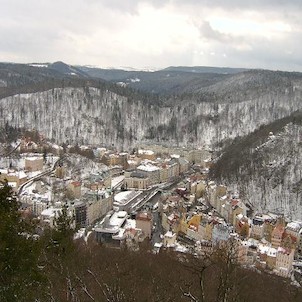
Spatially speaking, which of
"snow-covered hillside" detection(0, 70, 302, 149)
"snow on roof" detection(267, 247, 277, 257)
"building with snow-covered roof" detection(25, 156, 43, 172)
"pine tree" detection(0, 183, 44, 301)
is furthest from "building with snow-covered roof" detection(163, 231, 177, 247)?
"snow-covered hillside" detection(0, 70, 302, 149)

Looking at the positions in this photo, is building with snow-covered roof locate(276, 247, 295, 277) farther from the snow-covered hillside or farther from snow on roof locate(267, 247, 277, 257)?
the snow-covered hillside

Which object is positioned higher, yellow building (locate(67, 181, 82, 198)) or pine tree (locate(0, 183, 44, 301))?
pine tree (locate(0, 183, 44, 301))

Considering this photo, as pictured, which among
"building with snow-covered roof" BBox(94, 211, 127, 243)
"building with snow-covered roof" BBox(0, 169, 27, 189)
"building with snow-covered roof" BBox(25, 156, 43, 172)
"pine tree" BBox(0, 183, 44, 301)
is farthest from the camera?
"building with snow-covered roof" BBox(25, 156, 43, 172)

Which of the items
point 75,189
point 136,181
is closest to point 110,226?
point 75,189

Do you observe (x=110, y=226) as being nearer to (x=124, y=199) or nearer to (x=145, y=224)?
(x=145, y=224)

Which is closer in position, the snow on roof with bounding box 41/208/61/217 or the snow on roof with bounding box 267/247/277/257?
the snow on roof with bounding box 267/247/277/257

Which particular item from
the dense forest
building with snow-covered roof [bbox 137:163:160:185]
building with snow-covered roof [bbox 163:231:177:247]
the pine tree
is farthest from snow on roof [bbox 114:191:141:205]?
the pine tree

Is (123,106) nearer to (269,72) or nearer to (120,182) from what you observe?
(120,182)

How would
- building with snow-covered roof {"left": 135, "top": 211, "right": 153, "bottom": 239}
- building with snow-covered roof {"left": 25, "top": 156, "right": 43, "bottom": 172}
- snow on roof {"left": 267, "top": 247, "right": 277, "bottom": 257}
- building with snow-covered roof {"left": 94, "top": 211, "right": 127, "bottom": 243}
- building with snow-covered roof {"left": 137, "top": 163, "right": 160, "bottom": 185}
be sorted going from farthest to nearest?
building with snow-covered roof {"left": 137, "top": 163, "right": 160, "bottom": 185}
building with snow-covered roof {"left": 25, "top": 156, "right": 43, "bottom": 172}
building with snow-covered roof {"left": 135, "top": 211, "right": 153, "bottom": 239}
building with snow-covered roof {"left": 94, "top": 211, "right": 127, "bottom": 243}
snow on roof {"left": 267, "top": 247, "right": 277, "bottom": 257}

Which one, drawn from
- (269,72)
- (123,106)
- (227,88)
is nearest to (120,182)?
(123,106)

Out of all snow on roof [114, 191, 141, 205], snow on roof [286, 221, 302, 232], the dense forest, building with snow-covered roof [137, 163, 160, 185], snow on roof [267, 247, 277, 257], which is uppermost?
the dense forest

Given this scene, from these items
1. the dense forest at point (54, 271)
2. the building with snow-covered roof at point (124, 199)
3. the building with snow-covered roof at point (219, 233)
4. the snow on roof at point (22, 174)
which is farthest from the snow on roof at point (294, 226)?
the snow on roof at point (22, 174)
